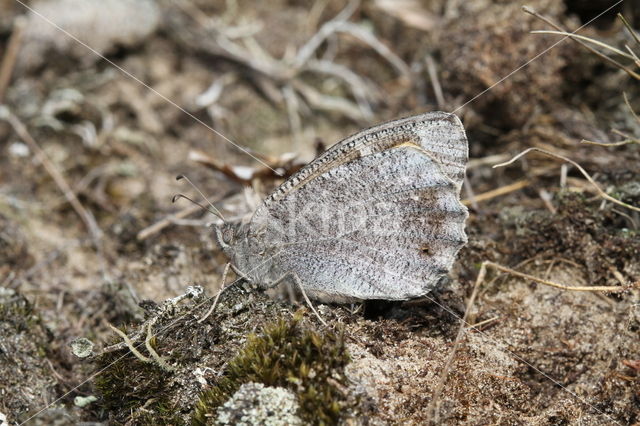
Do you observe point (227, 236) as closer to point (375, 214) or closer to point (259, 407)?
point (375, 214)

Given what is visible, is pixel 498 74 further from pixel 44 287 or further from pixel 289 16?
pixel 44 287

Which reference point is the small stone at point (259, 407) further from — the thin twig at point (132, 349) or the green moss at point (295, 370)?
the thin twig at point (132, 349)

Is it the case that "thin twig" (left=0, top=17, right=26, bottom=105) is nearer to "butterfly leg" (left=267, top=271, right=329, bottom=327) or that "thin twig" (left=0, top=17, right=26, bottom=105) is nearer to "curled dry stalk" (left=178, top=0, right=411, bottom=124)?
"curled dry stalk" (left=178, top=0, right=411, bottom=124)

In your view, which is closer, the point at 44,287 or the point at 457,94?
the point at 44,287

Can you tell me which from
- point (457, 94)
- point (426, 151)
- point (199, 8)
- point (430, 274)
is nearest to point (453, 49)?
point (457, 94)

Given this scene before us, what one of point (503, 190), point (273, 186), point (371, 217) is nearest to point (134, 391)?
point (371, 217)

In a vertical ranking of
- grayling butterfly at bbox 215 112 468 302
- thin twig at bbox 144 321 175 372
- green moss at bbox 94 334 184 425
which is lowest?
green moss at bbox 94 334 184 425

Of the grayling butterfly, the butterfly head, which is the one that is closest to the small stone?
the grayling butterfly
